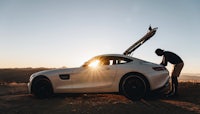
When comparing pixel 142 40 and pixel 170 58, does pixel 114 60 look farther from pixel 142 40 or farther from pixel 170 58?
pixel 142 40

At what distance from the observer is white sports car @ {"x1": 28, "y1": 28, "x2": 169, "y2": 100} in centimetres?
882

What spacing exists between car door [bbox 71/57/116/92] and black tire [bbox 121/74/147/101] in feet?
1.51

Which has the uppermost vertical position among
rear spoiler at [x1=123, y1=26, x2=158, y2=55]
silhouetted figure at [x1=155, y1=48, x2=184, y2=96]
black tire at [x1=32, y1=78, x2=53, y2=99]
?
rear spoiler at [x1=123, y1=26, x2=158, y2=55]

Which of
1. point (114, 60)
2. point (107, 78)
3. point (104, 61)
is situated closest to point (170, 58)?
point (114, 60)

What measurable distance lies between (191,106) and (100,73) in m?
2.90

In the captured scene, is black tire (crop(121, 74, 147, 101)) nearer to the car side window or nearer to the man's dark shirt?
the car side window

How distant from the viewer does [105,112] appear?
22.8 feet

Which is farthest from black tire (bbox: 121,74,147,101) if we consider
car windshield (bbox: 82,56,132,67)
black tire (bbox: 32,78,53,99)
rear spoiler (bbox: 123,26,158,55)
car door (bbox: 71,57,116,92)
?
rear spoiler (bbox: 123,26,158,55)

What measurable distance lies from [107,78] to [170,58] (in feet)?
→ 9.01

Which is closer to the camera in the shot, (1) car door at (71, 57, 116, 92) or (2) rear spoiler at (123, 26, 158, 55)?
(1) car door at (71, 57, 116, 92)

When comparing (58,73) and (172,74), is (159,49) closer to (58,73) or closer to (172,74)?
(172,74)

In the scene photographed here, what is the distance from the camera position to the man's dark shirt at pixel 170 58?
1044 cm

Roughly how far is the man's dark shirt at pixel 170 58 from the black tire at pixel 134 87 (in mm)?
1999

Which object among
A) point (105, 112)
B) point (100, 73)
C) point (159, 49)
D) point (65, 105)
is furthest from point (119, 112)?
point (159, 49)
